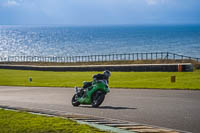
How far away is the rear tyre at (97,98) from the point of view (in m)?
15.9

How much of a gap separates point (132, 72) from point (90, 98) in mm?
21048

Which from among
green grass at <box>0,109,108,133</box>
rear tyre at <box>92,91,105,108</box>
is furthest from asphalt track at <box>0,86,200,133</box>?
green grass at <box>0,109,108,133</box>

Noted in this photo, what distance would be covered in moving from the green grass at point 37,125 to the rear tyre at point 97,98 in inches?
104

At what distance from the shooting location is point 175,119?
508 inches

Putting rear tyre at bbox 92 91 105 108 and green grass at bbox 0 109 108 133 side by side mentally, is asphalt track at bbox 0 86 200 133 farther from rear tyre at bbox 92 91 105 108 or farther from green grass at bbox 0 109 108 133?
green grass at bbox 0 109 108 133

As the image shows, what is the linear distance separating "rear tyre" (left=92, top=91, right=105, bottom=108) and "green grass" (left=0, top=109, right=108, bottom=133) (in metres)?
2.64

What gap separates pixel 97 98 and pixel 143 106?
1688mm

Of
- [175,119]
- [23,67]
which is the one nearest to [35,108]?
[175,119]

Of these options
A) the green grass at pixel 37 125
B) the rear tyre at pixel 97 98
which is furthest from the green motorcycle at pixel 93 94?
the green grass at pixel 37 125

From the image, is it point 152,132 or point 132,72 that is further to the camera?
point 132,72

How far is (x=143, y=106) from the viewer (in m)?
16.0

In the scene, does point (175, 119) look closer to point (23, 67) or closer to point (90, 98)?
point (90, 98)

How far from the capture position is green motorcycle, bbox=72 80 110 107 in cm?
1555

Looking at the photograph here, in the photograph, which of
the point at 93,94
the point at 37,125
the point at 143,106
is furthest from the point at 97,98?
the point at 37,125
